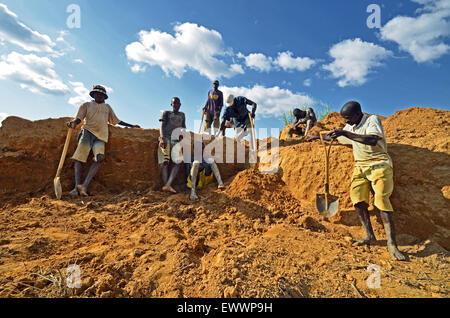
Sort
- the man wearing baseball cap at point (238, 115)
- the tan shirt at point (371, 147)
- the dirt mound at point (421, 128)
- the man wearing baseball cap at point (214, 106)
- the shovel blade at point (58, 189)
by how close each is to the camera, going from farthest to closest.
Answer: the man wearing baseball cap at point (214, 106), the man wearing baseball cap at point (238, 115), the shovel blade at point (58, 189), the dirt mound at point (421, 128), the tan shirt at point (371, 147)

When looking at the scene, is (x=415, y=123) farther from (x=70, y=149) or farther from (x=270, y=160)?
(x=70, y=149)

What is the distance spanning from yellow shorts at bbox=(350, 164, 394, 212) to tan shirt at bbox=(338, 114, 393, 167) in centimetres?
8

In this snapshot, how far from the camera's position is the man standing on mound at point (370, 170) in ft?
8.15

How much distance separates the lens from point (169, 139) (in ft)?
14.7

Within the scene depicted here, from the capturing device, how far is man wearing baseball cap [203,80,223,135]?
6.53 m

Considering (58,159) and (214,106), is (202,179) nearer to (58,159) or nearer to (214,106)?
(58,159)

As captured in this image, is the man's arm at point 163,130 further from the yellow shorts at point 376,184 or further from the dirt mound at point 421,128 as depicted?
the dirt mound at point 421,128

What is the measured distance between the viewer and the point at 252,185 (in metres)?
3.82

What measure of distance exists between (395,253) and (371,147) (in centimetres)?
121

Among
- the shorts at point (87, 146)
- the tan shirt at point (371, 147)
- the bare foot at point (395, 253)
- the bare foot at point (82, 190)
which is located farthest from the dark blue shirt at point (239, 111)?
the bare foot at point (395, 253)

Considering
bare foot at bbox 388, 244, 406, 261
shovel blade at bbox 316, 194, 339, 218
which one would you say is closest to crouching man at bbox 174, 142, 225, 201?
shovel blade at bbox 316, 194, 339, 218

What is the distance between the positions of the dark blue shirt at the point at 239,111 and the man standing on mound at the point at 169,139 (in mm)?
1453
